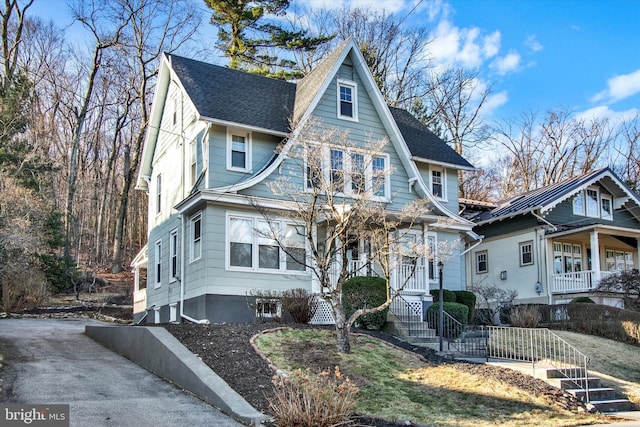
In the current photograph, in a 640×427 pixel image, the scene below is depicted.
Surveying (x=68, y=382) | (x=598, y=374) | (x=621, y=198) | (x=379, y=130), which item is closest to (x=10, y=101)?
(x=379, y=130)

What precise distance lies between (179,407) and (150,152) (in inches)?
635

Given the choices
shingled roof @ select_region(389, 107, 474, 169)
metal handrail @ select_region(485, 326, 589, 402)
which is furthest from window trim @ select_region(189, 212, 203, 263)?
metal handrail @ select_region(485, 326, 589, 402)

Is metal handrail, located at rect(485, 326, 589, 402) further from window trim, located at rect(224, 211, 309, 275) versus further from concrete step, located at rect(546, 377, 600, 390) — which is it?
window trim, located at rect(224, 211, 309, 275)

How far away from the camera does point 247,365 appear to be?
36.5ft

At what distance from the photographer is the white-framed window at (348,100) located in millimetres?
20078

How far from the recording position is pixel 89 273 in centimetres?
3472

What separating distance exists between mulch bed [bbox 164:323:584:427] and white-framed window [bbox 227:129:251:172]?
235 inches

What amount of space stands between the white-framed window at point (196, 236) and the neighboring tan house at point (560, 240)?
14.8 metres

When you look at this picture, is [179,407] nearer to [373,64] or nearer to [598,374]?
[598,374]

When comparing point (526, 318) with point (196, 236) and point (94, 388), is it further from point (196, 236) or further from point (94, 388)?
point (94, 388)

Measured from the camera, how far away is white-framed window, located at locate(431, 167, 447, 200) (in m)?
23.1

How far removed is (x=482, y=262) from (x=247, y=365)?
2052cm

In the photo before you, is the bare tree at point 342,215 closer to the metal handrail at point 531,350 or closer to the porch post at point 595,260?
the metal handrail at point 531,350

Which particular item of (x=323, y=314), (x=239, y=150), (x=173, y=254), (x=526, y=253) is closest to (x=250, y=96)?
(x=239, y=150)
